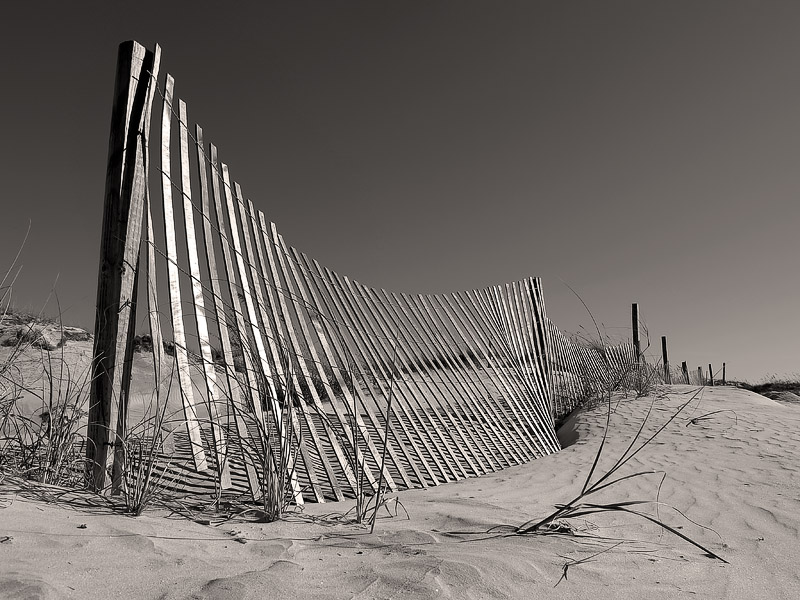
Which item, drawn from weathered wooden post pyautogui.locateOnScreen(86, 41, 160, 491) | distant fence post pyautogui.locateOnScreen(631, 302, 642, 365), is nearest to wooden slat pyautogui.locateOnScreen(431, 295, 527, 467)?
weathered wooden post pyautogui.locateOnScreen(86, 41, 160, 491)

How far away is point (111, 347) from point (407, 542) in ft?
4.56

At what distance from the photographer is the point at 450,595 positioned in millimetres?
1357

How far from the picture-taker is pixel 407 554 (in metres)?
1.64

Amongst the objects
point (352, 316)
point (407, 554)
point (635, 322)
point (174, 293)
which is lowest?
point (407, 554)

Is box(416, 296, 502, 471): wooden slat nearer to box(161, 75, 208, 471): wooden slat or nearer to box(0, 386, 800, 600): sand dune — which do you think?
box(0, 386, 800, 600): sand dune

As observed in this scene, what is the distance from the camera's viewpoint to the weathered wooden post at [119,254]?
2.20 m

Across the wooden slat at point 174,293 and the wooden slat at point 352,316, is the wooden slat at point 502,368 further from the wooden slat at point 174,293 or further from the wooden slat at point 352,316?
the wooden slat at point 174,293

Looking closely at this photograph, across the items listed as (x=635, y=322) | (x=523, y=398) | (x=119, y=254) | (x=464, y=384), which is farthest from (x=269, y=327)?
(x=635, y=322)

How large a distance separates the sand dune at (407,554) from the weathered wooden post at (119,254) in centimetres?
35

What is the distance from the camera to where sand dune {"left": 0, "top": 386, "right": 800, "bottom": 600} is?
4.34 ft

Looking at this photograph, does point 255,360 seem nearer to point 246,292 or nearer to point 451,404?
point 246,292

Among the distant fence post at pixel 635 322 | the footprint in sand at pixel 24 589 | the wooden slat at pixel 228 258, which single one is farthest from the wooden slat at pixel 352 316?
the distant fence post at pixel 635 322

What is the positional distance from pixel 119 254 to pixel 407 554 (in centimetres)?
164

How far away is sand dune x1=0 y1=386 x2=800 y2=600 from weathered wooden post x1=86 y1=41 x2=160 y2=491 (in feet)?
1.13
